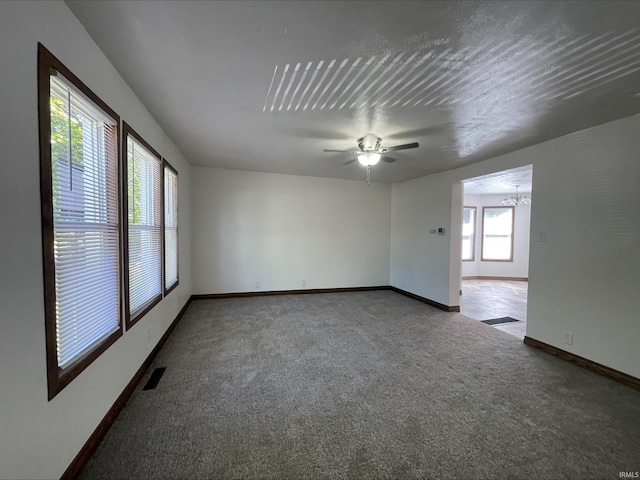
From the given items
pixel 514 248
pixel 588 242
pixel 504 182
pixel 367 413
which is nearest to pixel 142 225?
pixel 367 413

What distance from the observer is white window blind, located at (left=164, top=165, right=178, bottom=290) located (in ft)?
11.0

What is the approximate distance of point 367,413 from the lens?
202cm

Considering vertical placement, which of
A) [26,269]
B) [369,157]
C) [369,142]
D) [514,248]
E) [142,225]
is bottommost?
[514,248]

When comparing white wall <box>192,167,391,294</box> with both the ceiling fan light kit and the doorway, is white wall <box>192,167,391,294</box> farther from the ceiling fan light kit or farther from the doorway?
the doorway

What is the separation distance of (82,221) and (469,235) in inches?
339

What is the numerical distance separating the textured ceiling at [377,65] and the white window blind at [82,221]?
0.50 metres

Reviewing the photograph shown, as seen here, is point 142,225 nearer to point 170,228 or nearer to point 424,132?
point 170,228

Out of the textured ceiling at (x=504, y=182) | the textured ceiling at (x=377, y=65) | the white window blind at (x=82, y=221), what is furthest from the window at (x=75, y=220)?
the textured ceiling at (x=504, y=182)

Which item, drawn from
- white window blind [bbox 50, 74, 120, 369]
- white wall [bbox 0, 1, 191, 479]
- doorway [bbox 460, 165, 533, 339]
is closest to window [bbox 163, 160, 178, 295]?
white window blind [bbox 50, 74, 120, 369]

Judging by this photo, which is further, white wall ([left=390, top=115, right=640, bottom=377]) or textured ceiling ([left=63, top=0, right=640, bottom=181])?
white wall ([left=390, top=115, right=640, bottom=377])

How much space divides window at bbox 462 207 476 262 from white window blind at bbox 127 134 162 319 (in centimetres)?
778

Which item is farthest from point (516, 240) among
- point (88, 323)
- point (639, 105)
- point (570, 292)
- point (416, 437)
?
point (88, 323)

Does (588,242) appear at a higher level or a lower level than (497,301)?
higher

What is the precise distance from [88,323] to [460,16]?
2.69 metres
